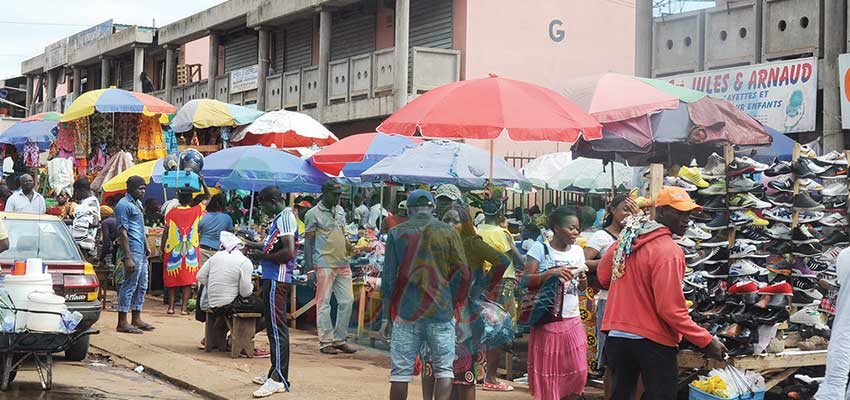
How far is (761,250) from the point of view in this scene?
8.77 meters

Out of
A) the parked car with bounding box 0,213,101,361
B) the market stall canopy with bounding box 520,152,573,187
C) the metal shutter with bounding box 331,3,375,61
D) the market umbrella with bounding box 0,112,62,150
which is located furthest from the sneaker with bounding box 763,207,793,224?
the metal shutter with bounding box 331,3,375,61

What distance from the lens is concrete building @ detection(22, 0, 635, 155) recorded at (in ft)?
78.6

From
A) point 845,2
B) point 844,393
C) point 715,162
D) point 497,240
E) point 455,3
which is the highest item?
point 455,3

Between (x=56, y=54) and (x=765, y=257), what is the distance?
42796mm

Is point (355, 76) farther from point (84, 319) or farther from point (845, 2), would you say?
point (84, 319)

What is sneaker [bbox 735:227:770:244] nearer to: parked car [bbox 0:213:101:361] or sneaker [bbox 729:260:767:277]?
sneaker [bbox 729:260:767:277]

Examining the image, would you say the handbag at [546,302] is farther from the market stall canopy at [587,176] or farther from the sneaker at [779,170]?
the market stall canopy at [587,176]

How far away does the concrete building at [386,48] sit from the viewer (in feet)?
78.6

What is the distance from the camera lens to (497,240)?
955 centimetres

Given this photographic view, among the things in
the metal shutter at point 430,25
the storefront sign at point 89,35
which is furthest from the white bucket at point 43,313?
the storefront sign at point 89,35

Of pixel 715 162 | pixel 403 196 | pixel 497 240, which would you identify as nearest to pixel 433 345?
pixel 497 240

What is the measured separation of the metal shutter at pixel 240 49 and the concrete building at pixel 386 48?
64mm

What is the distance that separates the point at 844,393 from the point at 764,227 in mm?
1893

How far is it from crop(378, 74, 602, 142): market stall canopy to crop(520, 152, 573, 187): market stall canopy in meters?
9.50
